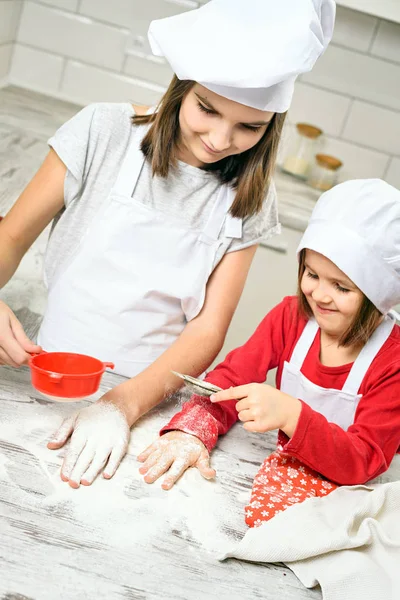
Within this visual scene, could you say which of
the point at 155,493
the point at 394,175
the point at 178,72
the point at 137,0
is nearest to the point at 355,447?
the point at 155,493

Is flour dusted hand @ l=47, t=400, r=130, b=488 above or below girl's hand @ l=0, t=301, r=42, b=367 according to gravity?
below

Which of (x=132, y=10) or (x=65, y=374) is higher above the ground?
(x=132, y=10)

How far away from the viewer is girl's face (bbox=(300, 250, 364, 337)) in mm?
1181

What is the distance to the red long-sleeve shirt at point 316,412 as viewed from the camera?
1.08 meters

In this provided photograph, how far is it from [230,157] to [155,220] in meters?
0.20

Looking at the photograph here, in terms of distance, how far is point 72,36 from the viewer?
104 inches

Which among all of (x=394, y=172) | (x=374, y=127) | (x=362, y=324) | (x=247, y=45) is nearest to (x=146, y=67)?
(x=374, y=127)

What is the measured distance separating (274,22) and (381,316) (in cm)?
51

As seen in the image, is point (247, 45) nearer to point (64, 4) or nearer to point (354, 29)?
point (354, 29)

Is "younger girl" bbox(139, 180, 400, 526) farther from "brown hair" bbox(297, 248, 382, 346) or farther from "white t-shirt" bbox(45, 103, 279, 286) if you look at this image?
"white t-shirt" bbox(45, 103, 279, 286)

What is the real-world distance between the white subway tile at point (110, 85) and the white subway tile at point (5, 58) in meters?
0.21

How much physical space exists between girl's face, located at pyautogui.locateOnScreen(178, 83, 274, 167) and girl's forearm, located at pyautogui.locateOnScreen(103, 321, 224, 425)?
0.33m

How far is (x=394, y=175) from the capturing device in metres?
2.66

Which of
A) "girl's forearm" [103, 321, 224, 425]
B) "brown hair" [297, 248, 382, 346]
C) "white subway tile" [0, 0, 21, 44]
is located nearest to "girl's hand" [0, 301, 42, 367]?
"girl's forearm" [103, 321, 224, 425]
